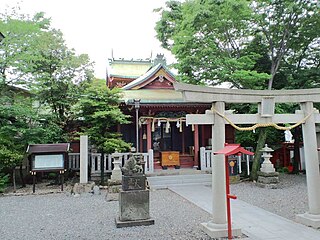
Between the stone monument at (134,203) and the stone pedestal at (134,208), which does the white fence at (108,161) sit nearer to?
the stone monument at (134,203)

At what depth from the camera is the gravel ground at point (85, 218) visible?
5551 mm

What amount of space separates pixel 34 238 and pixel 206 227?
380 cm

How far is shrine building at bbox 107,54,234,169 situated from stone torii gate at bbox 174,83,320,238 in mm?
6631

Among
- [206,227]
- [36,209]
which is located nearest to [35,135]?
[36,209]

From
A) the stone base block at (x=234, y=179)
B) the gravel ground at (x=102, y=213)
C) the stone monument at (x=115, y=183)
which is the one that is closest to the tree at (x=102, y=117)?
the stone monument at (x=115, y=183)

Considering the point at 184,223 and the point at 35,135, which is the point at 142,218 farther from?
the point at 35,135

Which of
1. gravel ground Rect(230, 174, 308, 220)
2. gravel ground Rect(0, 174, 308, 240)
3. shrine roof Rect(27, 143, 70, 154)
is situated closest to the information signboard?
shrine roof Rect(27, 143, 70, 154)

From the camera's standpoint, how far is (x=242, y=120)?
19.9 feet

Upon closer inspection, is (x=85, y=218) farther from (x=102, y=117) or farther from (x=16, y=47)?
(x=16, y=47)

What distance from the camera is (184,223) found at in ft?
20.5

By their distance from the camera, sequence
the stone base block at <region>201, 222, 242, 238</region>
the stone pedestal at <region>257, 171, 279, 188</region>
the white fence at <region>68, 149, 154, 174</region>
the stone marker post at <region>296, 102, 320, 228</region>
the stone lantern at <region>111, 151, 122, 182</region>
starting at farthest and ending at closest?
the white fence at <region>68, 149, 154, 174</region> → the stone pedestal at <region>257, 171, 279, 188</region> → the stone lantern at <region>111, 151, 122, 182</region> → the stone marker post at <region>296, 102, 320, 228</region> → the stone base block at <region>201, 222, 242, 238</region>

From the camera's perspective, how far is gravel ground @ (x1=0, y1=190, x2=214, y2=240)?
5.55m

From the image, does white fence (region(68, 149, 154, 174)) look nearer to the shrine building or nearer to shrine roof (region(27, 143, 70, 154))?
the shrine building

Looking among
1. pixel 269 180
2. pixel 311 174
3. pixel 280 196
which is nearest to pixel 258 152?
pixel 269 180
